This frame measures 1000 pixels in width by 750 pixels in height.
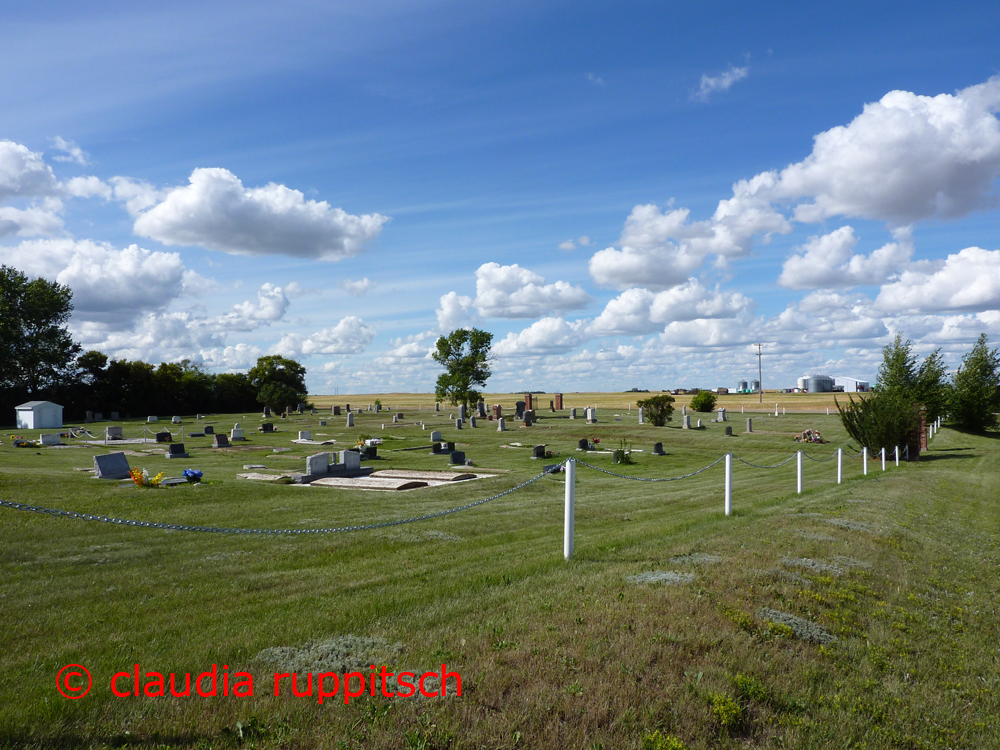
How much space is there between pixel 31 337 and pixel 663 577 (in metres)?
72.2

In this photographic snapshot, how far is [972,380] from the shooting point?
55.8 meters

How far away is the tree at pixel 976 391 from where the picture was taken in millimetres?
55250

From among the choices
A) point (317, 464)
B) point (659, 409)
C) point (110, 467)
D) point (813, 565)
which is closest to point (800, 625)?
point (813, 565)

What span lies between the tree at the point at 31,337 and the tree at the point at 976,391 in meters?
82.3

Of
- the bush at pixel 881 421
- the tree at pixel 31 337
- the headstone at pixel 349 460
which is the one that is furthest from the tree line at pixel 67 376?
the bush at pixel 881 421

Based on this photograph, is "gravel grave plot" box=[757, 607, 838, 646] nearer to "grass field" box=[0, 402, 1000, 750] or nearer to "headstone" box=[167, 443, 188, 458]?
"grass field" box=[0, 402, 1000, 750]

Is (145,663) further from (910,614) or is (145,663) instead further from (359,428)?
(359,428)

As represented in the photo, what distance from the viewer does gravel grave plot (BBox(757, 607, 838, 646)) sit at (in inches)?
236

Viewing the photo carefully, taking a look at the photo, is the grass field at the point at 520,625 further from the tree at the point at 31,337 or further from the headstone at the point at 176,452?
the tree at the point at 31,337

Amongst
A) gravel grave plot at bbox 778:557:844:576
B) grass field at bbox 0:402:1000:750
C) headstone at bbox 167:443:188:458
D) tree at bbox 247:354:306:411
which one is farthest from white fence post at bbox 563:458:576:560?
tree at bbox 247:354:306:411

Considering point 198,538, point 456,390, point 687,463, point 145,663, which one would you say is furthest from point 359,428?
point 145,663

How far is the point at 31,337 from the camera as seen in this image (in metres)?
61.8

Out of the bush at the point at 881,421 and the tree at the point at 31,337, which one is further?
the tree at the point at 31,337

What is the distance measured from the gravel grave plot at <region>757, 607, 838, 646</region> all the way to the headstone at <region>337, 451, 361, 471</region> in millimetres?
16722
